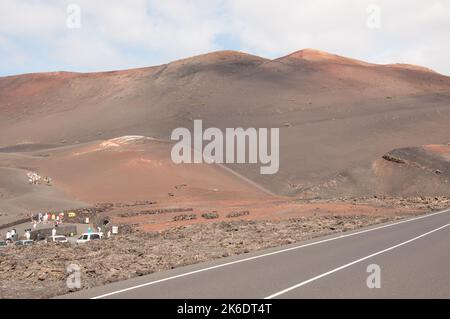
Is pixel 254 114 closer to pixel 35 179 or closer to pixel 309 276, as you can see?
pixel 35 179

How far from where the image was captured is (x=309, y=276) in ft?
40.1

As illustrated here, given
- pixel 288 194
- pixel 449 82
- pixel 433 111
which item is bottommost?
pixel 288 194

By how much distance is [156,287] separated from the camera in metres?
11.3

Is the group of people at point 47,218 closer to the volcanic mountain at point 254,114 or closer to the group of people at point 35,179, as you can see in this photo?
the volcanic mountain at point 254,114

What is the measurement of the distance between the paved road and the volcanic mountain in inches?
1601

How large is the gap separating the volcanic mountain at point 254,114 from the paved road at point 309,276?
133 feet

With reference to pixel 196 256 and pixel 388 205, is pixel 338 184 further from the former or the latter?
pixel 196 256

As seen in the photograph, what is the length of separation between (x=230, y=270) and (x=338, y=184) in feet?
190

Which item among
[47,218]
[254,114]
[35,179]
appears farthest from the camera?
[254,114]

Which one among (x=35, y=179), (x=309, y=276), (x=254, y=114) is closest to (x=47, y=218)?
(x=35, y=179)

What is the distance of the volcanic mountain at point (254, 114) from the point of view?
72188 millimetres

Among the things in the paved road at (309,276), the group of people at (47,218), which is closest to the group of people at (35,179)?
the group of people at (47,218)

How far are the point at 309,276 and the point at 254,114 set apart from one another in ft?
331

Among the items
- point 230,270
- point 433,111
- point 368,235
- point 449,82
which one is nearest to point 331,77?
point 449,82
